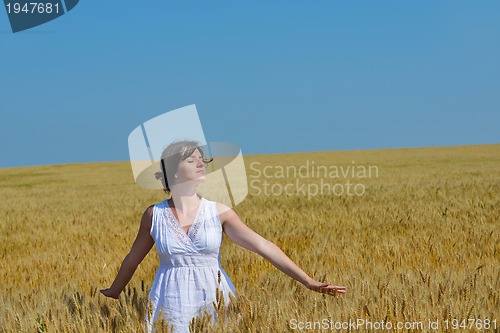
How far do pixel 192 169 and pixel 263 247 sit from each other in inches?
22.2

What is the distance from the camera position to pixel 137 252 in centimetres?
343

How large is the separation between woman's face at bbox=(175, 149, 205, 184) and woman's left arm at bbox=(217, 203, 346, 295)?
0.23 meters

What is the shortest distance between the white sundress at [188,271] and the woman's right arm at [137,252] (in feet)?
0.38

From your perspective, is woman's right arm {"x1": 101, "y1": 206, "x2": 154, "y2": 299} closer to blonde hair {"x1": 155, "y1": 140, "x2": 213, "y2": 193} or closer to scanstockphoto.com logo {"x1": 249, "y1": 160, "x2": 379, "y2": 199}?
blonde hair {"x1": 155, "y1": 140, "x2": 213, "y2": 193}

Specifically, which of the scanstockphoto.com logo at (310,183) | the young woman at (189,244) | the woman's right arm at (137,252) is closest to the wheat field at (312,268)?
the woman's right arm at (137,252)

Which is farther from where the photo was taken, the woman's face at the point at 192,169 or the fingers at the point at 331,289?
the woman's face at the point at 192,169

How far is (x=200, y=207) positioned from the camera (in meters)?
3.24

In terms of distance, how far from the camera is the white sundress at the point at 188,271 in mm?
3168

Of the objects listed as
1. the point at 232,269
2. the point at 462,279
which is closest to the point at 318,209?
the point at 232,269

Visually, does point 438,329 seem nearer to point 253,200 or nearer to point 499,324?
point 499,324

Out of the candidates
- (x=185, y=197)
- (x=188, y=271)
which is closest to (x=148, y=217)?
(x=185, y=197)

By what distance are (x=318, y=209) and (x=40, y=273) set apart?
16.5ft

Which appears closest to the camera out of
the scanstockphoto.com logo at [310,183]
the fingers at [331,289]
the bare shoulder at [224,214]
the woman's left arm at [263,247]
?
the fingers at [331,289]

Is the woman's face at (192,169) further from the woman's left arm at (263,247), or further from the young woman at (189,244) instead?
the woman's left arm at (263,247)
